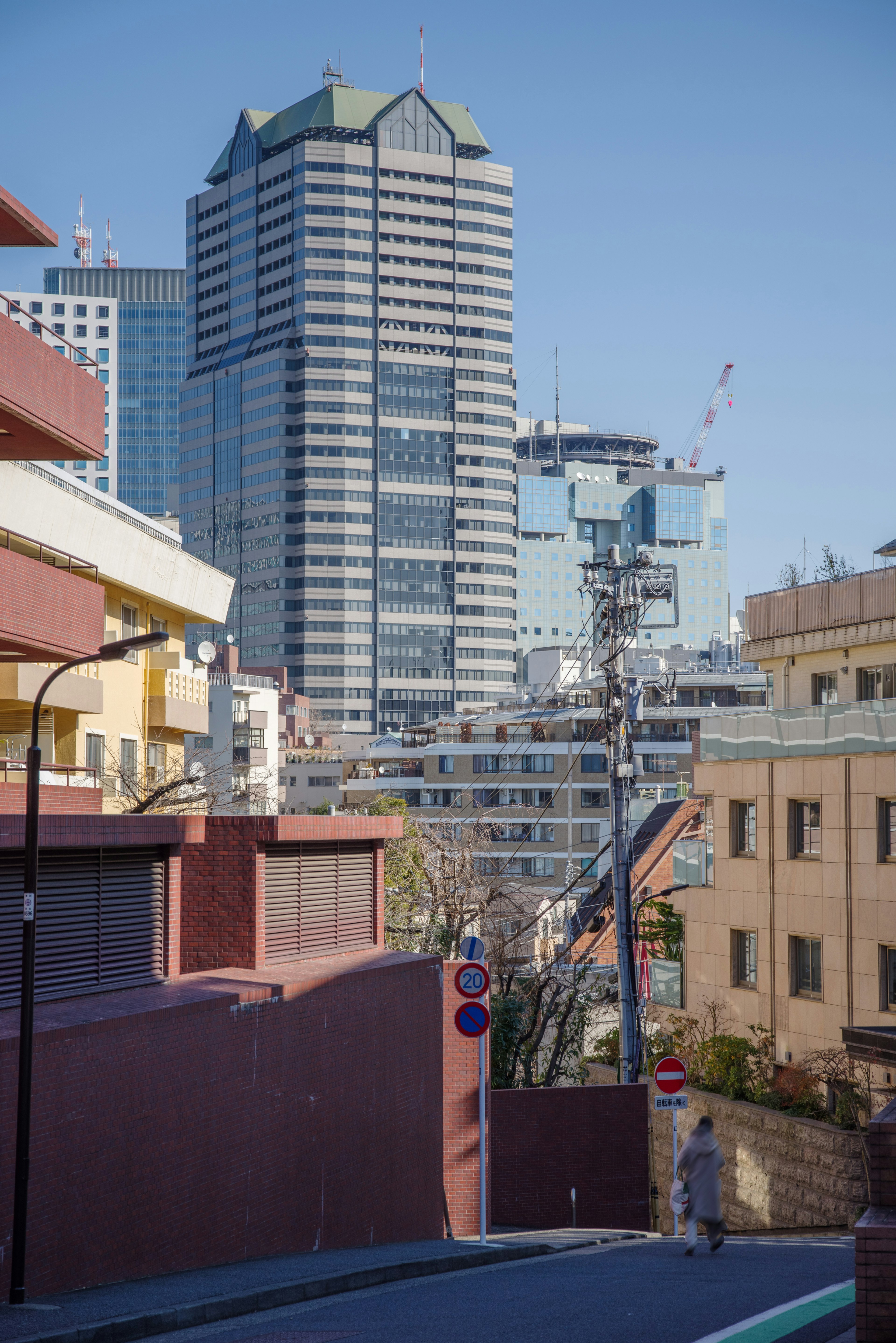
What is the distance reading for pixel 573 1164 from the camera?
78.4ft

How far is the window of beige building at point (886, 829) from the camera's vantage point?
25281 millimetres

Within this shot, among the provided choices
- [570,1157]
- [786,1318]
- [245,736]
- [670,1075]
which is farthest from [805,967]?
[245,736]

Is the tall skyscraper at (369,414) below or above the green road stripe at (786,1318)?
above

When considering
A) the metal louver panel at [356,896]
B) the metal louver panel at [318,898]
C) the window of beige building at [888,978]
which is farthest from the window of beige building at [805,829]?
the metal louver panel at [318,898]

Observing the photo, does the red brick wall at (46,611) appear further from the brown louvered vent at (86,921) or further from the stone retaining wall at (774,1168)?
the stone retaining wall at (774,1168)

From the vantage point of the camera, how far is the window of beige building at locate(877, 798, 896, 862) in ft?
82.9

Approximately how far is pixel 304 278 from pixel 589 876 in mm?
125865

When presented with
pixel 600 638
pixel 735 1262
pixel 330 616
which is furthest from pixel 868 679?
pixel 330 616

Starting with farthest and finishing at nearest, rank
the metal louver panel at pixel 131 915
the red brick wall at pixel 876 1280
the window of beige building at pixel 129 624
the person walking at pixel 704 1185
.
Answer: the window of beige building at pixel 129 624 → the metal louver panel at pixel 131 915 → the person walking at pixel 704 1185 → the red brick wall at pixel 876 1280

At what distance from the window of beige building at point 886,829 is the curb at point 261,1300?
11.8 metres

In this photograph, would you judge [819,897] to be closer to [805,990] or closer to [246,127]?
[805,990]

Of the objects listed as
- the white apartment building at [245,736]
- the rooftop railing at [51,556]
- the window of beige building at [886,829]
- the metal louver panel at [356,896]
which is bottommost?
the metal louver panel at [356,896]

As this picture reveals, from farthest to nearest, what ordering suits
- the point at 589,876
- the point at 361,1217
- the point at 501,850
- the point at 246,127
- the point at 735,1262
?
the point at 246,127
the point at 501,850
the point at 589,876
the point at 361,1217
the point at 735,1262

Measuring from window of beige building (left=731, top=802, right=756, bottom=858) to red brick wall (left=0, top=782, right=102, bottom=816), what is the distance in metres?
13.8
